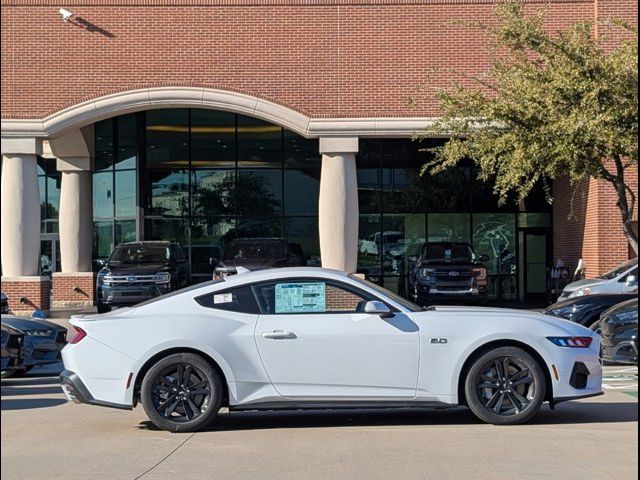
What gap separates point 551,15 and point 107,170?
14.9 m

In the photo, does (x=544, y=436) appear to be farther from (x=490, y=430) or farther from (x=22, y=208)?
(x=22, y=208)

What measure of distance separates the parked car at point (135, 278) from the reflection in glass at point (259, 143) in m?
6.57

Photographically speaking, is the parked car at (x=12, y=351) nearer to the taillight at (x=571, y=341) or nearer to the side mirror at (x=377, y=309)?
the side mirror at (x=377, y=309)

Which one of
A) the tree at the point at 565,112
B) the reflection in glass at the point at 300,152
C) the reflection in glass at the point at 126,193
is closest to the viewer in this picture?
the tree at the point at 565,112

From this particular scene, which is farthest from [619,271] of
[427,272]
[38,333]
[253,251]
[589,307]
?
[38,333]

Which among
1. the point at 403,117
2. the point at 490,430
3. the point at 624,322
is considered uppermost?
the point at 403,117

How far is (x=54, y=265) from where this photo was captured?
34.1m

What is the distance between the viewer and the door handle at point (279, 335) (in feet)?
28.6

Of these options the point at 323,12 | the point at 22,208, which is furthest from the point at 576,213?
the point at 22,208

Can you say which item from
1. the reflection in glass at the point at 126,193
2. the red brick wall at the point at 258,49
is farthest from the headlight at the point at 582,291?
the reflection in glass at the point at 126,193

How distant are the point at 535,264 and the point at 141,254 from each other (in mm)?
12697

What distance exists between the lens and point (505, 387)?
880 cm

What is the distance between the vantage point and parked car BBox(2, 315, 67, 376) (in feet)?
42.9

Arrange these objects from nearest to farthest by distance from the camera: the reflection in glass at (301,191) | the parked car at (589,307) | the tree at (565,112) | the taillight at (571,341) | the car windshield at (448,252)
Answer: the taillight at (571,341)
the parked car at (589,307)
the tree at (565,112)
the car windshield at (448,252)
the reflection in glass at (301,191)
